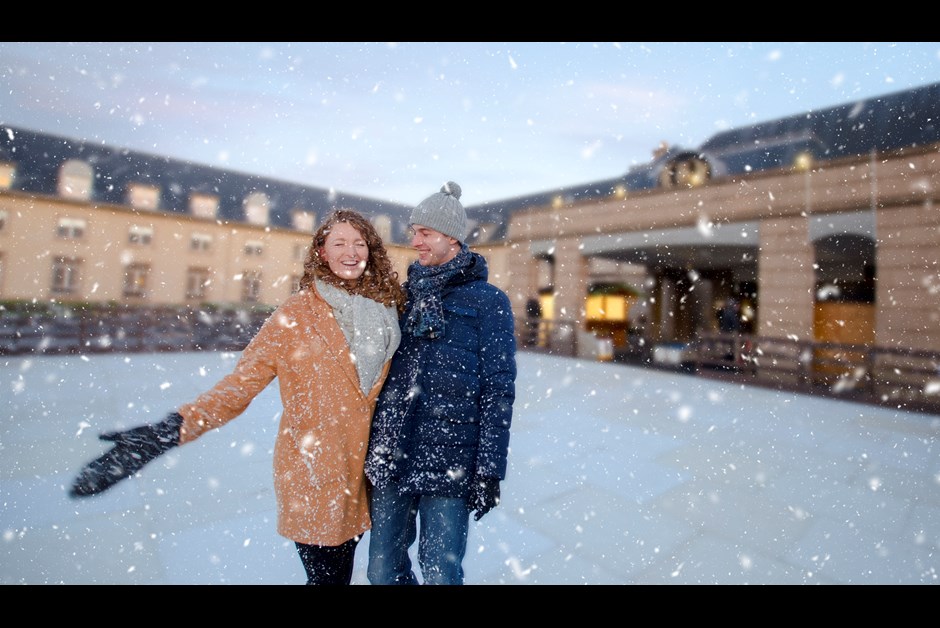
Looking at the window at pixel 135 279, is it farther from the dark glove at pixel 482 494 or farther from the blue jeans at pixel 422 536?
the dark glove at pixel 482 494

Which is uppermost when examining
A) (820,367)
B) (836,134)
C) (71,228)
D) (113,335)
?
(836,134)

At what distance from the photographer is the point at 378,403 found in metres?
1.76

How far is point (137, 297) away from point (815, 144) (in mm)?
30060

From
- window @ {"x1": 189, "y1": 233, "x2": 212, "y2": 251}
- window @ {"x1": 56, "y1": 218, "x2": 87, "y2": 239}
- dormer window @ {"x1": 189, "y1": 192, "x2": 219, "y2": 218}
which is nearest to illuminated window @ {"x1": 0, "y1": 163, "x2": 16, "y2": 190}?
window @ {"x1": 56, "y1": 218, "x2": 87, "y2": 239}

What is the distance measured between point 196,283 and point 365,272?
27987 mm

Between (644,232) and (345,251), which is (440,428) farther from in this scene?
(644,232)

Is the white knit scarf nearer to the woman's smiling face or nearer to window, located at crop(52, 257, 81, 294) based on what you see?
the woman's smiling face

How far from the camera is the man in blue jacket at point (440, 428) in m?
1.69

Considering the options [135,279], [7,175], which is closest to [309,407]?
[135,279]

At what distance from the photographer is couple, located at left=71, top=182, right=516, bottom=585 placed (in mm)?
1646

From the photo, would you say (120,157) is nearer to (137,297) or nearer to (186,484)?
(137,297)

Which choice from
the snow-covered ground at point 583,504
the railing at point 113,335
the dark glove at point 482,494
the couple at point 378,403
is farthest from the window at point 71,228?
the dark glove at point 482,494

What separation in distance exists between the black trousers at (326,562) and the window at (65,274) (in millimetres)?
28543

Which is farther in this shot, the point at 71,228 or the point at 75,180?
the point at 75,180
